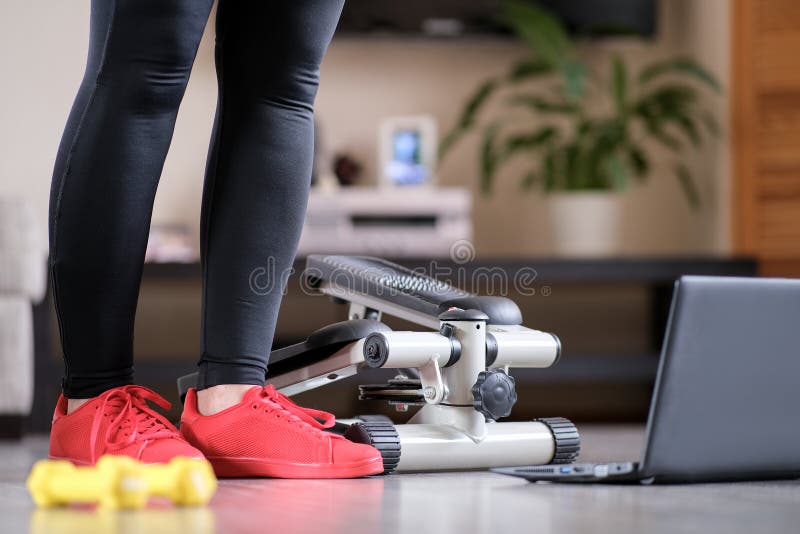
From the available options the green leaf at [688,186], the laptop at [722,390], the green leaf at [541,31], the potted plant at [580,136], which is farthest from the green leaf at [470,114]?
the laptop at [722,390]

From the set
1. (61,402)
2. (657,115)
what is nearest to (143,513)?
(61,402)

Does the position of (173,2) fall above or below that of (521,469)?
above

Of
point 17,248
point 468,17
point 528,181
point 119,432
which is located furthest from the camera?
point 468,17

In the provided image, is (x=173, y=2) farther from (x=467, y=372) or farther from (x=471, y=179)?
(x=471, y=179)

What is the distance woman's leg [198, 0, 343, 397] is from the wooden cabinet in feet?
7.11

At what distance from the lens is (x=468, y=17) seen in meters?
3.45

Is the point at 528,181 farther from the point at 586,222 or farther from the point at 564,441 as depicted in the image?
the point at 564,441

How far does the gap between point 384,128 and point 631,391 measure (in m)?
1.14

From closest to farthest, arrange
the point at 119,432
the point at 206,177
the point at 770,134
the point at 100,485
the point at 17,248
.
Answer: the point at 100,485 < the point at 119,432 < the point at 206,177 < the point at 17,248 < the point at 770,134

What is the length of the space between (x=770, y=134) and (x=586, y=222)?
1.87 ft

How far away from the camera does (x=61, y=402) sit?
1.20 metres

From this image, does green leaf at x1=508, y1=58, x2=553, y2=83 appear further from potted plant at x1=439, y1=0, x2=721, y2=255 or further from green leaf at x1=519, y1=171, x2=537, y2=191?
green leaf at x1=519, y1=171, x2=537, y2=191

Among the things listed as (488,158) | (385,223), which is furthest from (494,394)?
(488,158)

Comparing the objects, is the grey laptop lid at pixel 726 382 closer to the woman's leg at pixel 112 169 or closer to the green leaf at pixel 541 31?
the woman's leg at pixel 112 169
